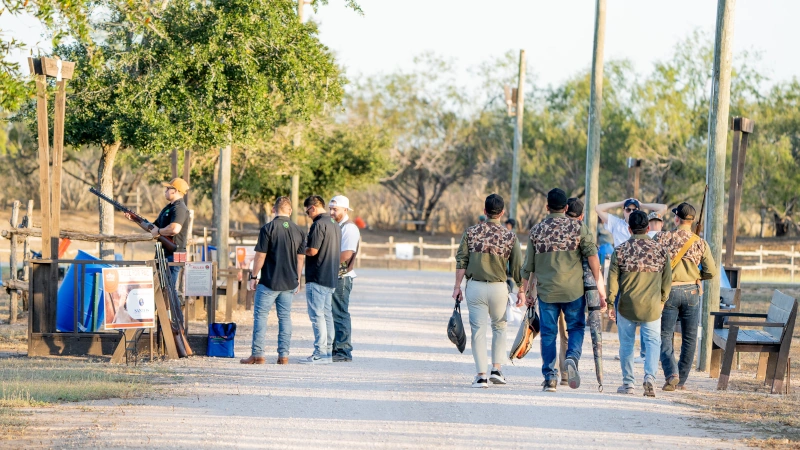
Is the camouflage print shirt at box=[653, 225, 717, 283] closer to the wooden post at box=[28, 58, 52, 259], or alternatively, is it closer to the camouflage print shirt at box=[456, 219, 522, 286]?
the camouflage print shirt at box=[456, 219, 522, 286]

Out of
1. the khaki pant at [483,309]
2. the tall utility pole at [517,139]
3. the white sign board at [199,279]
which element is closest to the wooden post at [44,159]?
the white sign board at [199,279]

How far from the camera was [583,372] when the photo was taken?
12.8m

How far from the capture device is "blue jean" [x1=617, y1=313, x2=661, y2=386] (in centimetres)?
1114

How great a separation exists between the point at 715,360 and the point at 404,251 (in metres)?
34.3

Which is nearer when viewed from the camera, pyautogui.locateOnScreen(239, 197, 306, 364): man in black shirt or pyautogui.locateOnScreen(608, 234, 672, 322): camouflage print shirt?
pyautogui.locateOnScreen(608, 234, 672, 322): camouflage print shirt

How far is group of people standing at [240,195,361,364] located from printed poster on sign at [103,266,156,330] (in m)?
1.18

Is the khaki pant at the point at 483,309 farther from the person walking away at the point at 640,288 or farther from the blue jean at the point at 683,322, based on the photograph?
the blue jean at the point at 683,322

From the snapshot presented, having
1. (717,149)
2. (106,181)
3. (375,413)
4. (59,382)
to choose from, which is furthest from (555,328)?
(106,181)

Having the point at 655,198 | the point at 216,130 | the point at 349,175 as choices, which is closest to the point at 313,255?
the point at 216,130

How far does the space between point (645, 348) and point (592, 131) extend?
1025 cm

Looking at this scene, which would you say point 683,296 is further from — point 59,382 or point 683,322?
point 59,382

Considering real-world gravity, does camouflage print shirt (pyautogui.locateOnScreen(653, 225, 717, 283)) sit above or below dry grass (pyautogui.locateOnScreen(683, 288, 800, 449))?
above

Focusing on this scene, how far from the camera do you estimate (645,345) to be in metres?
11.2

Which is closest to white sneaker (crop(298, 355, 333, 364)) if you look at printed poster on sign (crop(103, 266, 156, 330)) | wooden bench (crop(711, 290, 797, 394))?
printed poster on sign (crop(103, 266, 156, 330))
